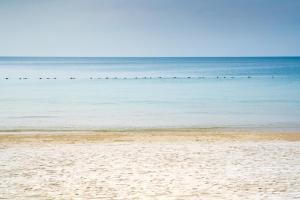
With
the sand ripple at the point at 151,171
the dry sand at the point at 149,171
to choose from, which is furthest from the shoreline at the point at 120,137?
the sand ripple at the point at 151,171

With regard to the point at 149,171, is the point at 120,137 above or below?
below

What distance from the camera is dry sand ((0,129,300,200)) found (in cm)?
1038

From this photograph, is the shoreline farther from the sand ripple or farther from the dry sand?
the sand ripple

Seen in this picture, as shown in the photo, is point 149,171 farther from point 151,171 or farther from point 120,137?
point 120,137

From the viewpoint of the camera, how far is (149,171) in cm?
1238

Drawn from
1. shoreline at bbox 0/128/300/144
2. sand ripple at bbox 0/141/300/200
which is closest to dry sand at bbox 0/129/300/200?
sand ripple at bbox 0/141/300/200

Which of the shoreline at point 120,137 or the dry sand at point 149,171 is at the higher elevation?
the dry sand at point 149,171

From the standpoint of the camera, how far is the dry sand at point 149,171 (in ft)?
34.1

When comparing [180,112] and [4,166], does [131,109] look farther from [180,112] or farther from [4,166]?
[4,166]

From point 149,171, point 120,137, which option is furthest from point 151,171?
point 120,137

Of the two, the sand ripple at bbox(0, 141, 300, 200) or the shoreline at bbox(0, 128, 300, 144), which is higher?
the sand ripple at bbox(0, 141, 300, 200)

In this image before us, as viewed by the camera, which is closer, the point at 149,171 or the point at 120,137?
the point at 149,171

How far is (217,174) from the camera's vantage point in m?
12.1

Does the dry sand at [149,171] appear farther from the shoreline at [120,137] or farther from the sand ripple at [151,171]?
the shoreline at [120,137]
